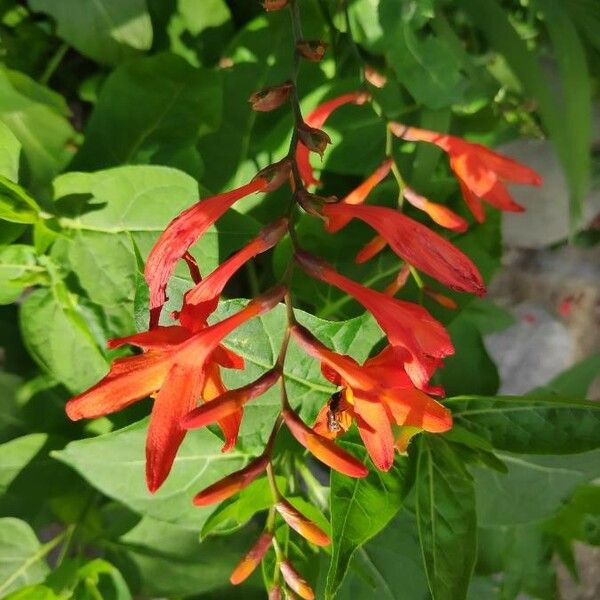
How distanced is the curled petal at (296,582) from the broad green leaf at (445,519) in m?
0.09

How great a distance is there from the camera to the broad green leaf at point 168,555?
676 millimetres

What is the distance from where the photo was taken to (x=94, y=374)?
2.04ft

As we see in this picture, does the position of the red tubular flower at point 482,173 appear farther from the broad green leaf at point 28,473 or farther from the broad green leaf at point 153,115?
the broad green leaf at point 28,473

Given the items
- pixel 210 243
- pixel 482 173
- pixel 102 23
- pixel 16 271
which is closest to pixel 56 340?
pixel 16 271

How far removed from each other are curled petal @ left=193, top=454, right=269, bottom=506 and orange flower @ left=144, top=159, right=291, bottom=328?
101mm

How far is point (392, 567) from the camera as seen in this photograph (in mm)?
613

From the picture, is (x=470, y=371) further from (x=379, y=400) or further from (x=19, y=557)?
(x=19, y=557)

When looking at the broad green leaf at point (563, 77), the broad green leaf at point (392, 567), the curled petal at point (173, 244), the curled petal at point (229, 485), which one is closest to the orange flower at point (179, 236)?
the curled petal at point (173, 244)

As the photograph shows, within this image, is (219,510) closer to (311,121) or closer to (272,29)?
(311,121)

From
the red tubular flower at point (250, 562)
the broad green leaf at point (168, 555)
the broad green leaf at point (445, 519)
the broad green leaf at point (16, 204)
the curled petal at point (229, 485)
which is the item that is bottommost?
Answer: the broad green leaf at point (168, 555)

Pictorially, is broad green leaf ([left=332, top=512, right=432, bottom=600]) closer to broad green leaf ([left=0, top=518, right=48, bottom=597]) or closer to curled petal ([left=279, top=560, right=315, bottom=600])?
curled petal ([left=279, top=560, right=315, bottom=600])

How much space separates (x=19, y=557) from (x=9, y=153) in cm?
37

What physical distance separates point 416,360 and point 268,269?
1.33 ft

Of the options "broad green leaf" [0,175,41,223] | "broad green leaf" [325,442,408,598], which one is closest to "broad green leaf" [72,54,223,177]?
"broad green leaf" [0,175,41,223]
